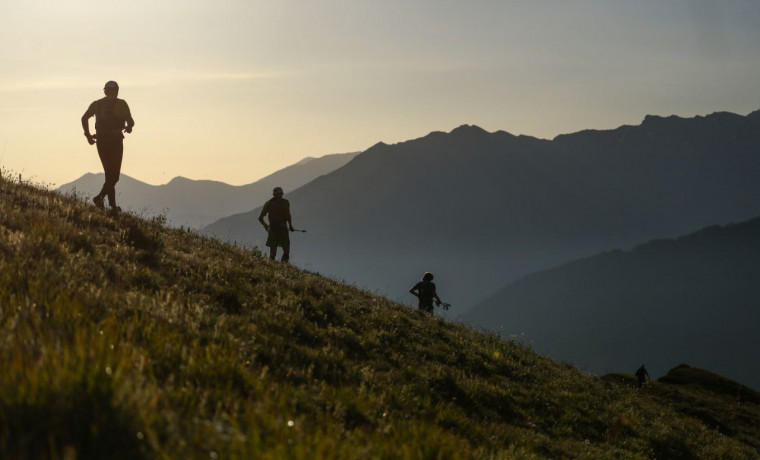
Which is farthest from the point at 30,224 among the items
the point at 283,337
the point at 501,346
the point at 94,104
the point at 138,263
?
the point at 501,346

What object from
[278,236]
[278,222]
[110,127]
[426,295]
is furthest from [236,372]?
[426,295]

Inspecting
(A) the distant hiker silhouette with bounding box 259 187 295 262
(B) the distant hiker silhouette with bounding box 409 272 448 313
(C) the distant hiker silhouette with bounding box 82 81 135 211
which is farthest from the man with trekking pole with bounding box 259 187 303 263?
(C) the distant hiker silhouette with bounding box 82 81 135 211

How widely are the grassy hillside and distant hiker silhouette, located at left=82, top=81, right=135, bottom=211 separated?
1.23 meters

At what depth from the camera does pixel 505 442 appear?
7539mm

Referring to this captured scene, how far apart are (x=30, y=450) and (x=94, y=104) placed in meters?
12.4

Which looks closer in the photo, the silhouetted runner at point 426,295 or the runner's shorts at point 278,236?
the runner's shorts at point 278,236

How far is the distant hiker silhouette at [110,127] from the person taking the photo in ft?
43.5

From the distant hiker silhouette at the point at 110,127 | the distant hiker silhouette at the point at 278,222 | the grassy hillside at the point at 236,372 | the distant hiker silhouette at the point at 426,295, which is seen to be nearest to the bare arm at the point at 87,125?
the distant hiker silhouette at the point at 110,127

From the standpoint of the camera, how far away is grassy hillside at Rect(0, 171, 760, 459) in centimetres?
269

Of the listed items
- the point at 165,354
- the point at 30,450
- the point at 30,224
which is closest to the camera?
the point at 30,450

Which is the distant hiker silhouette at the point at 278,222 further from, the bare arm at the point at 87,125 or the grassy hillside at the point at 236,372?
the bare arm at the point at 87,125

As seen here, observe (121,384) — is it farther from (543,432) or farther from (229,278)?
(543,432)

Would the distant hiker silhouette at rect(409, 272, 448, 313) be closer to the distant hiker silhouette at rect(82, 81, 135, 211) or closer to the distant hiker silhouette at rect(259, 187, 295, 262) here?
the distant hiker silhouette at rect(259, 187, 295, 262)

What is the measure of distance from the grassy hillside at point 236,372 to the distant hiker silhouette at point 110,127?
1228 mm
